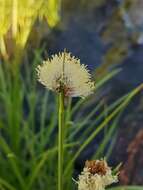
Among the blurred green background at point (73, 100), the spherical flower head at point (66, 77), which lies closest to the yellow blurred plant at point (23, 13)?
the blurred green background at point (73, 100)

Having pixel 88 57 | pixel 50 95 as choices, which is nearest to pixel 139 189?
pixel 50 95

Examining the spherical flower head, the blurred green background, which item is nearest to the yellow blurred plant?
the blurred green background

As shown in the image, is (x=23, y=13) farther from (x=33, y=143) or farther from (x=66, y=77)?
(x=66, y=77)

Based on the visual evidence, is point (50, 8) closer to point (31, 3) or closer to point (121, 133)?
point (31, 3)

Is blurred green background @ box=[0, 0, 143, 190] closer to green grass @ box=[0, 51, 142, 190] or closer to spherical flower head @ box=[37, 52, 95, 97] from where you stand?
green grass @ box=[0, 51, 142, 190]

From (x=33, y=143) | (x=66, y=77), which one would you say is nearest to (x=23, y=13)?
(x=33, y=143)

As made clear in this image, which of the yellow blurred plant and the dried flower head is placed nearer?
the dried flower head
